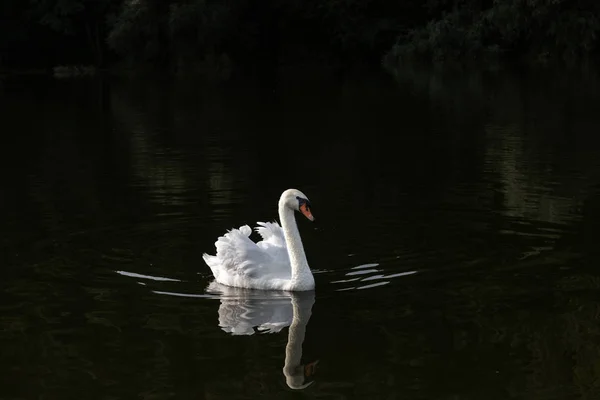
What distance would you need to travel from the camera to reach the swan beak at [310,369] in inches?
316

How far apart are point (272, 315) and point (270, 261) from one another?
1.07 meters

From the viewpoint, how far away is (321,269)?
11211mm

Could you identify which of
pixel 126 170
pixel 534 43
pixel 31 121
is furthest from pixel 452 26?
pixel 126 170

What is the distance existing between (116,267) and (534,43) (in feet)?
163

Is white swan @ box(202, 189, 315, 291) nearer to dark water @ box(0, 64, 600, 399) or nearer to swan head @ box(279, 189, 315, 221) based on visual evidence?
swan head @ box(279, 189, 315, 221)

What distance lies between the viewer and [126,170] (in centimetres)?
1970

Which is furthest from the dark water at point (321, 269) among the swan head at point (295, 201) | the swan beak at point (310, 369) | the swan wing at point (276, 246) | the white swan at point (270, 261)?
the swan head at point (295, 201)

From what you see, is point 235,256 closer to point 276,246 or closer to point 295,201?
point 276,246

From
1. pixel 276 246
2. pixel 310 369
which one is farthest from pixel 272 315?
pixel 310 369

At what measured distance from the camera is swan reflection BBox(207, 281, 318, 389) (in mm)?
8338

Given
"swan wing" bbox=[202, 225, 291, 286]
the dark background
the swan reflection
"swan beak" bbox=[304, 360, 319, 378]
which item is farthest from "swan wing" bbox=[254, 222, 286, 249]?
the dark background

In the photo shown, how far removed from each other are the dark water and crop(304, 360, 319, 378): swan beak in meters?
0.02

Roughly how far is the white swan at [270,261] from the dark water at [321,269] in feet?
0.52

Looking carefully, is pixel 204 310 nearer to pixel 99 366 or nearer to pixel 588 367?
pixel 99 366
